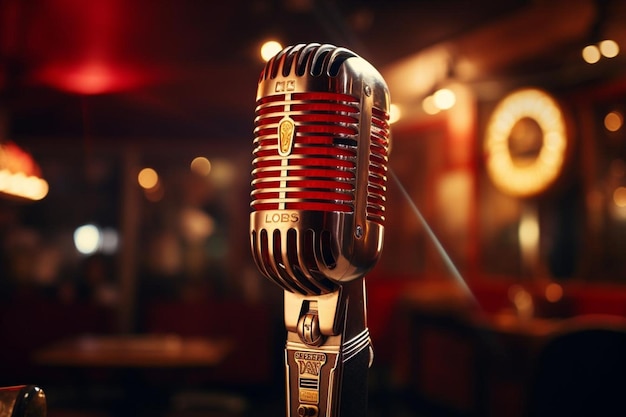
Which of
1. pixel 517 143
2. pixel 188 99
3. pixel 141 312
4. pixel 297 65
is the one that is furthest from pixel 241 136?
pixel 297 65

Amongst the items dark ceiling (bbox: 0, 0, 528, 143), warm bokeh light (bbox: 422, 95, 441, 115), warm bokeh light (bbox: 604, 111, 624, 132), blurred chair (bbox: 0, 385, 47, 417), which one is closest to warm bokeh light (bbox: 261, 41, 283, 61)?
dark ceiling (bbox: 0, 0, 528, 143)

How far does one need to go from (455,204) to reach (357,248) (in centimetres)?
644

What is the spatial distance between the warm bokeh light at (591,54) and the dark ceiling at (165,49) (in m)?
0.83

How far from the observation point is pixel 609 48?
495cm

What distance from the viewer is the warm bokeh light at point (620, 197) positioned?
480 centimetres

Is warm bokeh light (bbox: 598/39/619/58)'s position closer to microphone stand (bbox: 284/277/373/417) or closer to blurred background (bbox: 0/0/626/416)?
blurred background (bbox: 0/0/626/416)

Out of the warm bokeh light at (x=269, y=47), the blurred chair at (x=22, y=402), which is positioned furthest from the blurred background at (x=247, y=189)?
the blurred chair at (x=22, y=402)

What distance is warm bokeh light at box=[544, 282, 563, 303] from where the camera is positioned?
4.74 m

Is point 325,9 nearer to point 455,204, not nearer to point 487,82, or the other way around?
point 487,82

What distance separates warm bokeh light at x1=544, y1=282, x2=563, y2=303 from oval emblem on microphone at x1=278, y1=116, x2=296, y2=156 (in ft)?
14.5

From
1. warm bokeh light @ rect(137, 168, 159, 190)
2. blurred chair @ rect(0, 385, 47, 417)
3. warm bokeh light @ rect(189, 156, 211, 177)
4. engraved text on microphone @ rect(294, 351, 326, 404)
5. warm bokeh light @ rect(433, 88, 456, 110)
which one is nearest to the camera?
blurred chair @ rect(0, 385, 47, 417)

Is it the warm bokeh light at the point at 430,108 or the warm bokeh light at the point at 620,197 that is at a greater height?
the warm bokeh light at the point at 430,108

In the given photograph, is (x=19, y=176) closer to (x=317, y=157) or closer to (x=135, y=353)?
(x=135, y=353)

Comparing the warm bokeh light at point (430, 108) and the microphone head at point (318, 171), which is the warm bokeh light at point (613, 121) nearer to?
the warm bokeh light at point (430, 108)
